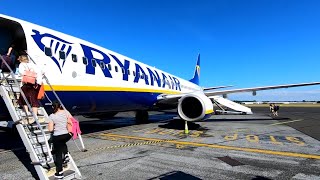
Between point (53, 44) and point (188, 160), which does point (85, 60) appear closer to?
point (53, 44)

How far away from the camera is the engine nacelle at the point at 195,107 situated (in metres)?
13.9

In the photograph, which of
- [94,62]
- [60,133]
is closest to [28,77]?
[60,133]

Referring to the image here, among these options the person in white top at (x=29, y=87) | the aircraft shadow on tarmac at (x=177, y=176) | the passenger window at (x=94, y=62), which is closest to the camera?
the aircraft shadow on tarmac at (x=177, y=176)

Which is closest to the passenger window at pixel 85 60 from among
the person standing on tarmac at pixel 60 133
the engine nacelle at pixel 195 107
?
the person standing on tarmac at pixel 60 133

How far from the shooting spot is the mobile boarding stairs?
5809mm

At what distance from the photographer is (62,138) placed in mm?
5949

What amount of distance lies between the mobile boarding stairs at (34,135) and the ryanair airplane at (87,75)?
1.68 feet

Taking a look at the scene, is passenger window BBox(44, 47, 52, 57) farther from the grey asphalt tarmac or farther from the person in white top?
the grey asphalt tarmac

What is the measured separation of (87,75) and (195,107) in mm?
7049

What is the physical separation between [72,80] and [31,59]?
169cm

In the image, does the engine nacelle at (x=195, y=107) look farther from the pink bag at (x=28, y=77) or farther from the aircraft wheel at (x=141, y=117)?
the pink bag at (x=28, y=77)

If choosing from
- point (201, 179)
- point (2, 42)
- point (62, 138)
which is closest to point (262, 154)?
point (201, 179)

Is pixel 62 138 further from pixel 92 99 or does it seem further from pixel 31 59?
pixel 92 99

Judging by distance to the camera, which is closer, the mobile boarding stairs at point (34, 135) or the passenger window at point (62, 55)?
the mobile boarding stairs at point (34, 135)
